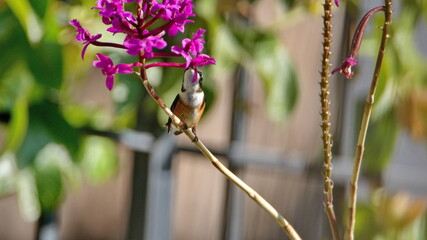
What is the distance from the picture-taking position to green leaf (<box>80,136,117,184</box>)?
136 centimetres

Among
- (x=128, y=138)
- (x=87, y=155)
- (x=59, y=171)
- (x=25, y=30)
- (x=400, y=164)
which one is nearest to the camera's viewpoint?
(x=25, y=30)

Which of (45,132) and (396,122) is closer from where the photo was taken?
(45,132)

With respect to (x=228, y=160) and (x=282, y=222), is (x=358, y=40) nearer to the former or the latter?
(x=282, y=222)

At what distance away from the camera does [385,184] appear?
4.36 feet

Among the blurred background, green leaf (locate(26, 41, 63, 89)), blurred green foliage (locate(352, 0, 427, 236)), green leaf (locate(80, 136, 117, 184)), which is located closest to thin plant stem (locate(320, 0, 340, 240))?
the blurred background

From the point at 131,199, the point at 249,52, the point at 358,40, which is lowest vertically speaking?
the point at 131,199

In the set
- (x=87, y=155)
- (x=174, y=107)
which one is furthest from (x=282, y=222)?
(x=87, y=155)

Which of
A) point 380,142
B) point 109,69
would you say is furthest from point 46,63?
point 109,69

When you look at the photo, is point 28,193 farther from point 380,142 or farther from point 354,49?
point 354,49

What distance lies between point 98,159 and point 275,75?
353 millimetres

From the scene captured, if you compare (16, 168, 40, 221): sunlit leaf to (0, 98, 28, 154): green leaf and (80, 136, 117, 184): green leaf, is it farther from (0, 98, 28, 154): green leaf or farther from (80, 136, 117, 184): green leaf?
(80, 136, 117, 184): green leaf

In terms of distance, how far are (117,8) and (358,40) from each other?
12 centimetres

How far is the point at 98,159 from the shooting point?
4.46ft

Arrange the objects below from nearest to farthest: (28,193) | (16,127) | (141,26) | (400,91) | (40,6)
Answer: (141,26), (40,6), (16,127), (28,193), (400,91)
